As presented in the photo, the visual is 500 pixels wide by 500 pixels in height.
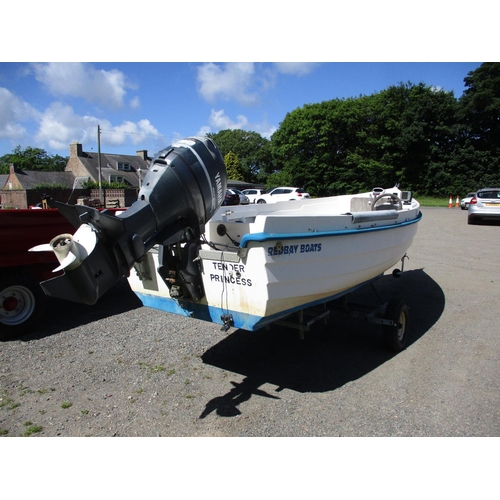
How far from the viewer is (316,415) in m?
3.38

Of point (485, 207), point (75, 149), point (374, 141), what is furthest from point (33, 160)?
point (485, 207)

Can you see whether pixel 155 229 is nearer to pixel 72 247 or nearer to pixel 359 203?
pixel 72 247

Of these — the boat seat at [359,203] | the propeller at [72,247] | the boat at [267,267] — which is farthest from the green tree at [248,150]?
the propeller at [72,247]

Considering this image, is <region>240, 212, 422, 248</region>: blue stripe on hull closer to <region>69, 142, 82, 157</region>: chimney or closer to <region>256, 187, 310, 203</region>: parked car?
<region>256, 187, 310, 203</region>: parked car

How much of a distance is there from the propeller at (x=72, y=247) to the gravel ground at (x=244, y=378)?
1.43 meters

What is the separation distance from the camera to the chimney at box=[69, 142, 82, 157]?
6334 cm

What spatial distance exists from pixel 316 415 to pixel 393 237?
269 centimetres

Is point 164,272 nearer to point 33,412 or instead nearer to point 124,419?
point 124,419

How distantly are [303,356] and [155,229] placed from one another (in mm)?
2396

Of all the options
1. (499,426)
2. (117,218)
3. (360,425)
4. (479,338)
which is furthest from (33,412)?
(479,338)

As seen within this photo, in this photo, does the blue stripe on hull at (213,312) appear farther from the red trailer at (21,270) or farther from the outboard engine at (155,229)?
the red trailer at (21,270)

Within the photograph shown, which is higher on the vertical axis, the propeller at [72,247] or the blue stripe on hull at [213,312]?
the propeller at [72,247]

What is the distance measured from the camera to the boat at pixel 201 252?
9.04 ft

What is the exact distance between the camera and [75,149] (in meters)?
63.2
